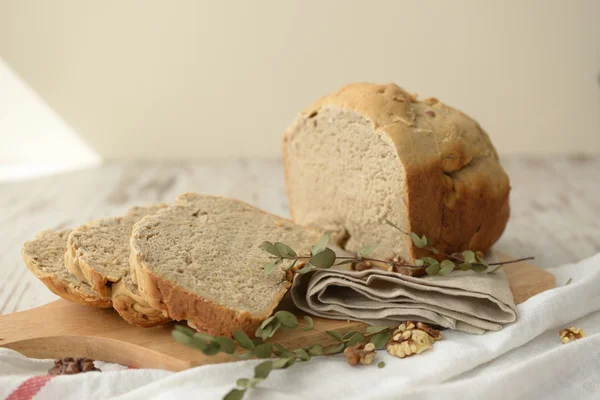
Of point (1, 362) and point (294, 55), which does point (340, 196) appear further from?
point (294, 55)

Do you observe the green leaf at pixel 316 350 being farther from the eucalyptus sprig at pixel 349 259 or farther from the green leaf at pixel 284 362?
the eucalyptus sprig at pixel 349 259

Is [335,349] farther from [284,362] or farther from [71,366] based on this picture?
[71,366]

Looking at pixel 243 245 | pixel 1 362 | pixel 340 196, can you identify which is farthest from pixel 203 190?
pixel 1 362

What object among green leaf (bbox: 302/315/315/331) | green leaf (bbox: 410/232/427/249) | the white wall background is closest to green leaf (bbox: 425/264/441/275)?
green leaf (bbox: 410/232/427/249)

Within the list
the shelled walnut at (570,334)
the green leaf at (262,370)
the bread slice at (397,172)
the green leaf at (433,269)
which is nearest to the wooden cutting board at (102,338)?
the green leaf at (262,370)

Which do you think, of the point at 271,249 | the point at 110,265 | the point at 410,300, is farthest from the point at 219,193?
the point at 410,300

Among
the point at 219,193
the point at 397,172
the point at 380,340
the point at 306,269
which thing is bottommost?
the point at 219,193

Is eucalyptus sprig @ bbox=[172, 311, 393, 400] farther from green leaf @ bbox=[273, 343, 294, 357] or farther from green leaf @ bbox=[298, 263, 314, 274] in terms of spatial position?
green leaf @ bbox=[298, 263, 314, 274]
